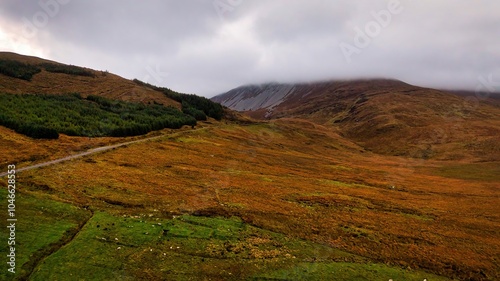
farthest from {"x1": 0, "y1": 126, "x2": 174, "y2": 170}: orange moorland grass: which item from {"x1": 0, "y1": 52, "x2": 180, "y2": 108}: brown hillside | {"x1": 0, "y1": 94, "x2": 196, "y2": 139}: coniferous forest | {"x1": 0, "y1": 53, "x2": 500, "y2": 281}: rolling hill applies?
{"x1": 0, "y1": 52, "x2": 180, "y2": 108}: brown hillside

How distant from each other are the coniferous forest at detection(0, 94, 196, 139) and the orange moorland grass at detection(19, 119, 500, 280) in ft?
52.3

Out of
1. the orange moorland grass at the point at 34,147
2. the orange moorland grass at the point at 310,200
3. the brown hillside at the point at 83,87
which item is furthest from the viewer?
the brown hillside at the point at 83,87

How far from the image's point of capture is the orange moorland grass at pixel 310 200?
31.3 m

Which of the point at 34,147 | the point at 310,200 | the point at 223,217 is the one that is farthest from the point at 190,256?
the point at 34,147

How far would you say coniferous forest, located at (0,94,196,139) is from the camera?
6406cm

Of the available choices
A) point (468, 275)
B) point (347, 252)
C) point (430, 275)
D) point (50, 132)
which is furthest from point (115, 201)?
point (50, 132)

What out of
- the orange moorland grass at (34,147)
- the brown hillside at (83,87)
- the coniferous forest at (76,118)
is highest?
the brown hillside at (83,87)

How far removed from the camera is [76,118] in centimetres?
8738

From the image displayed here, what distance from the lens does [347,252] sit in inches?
1129

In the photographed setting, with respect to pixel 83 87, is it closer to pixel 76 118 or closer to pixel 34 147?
pixel 76 118

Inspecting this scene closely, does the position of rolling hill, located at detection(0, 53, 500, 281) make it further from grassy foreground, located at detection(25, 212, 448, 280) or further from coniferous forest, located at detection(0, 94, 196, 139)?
coniferous forest, located at detection(0, 94, 196, 139)

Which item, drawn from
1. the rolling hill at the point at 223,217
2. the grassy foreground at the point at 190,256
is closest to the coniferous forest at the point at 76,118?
the rolling hill at the point at 223,217

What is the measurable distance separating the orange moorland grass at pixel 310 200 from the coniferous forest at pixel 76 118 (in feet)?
52.3

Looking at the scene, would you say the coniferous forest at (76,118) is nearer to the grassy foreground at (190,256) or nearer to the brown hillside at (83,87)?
the brown hillside at (83,87)
